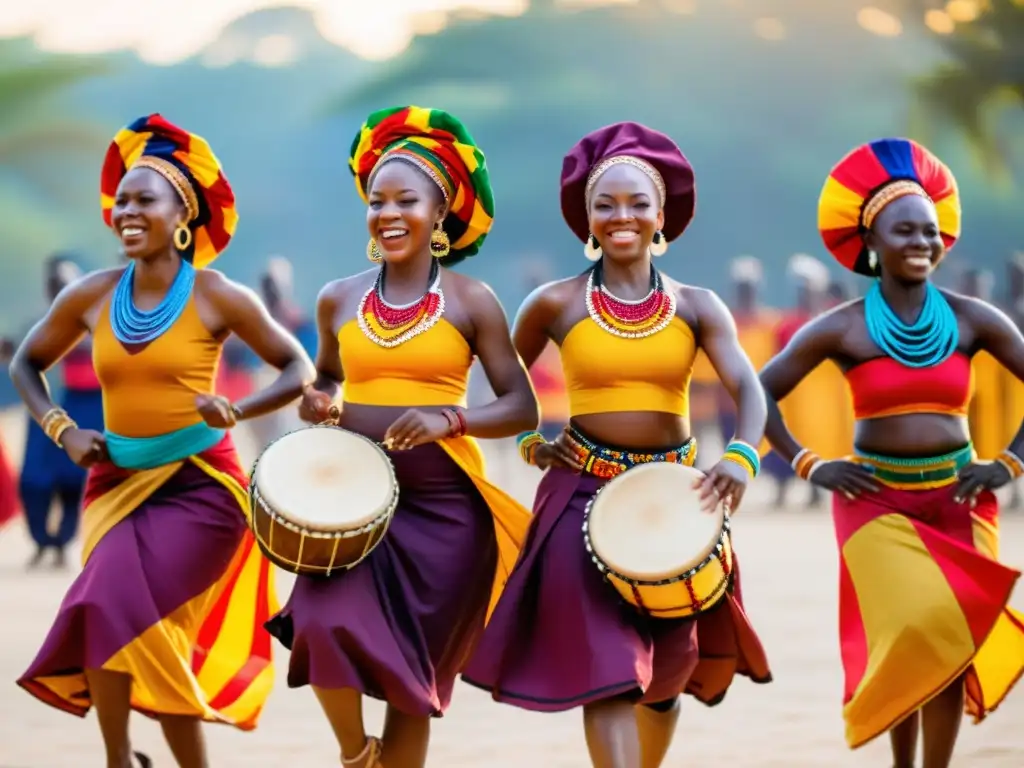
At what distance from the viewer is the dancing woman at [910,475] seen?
235 inches

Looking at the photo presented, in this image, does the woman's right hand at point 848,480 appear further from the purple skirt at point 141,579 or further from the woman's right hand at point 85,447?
the woman's right hand at point 85,447

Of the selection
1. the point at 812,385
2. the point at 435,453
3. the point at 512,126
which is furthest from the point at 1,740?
the point at 512,126

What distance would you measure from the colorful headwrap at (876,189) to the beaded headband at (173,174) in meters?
2.22

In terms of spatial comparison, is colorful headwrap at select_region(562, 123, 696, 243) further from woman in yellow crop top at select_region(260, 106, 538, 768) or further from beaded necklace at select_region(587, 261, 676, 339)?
woman in yellow crop top at select_region(260, 106, 538, 768)

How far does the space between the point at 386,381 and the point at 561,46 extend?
2149 inches

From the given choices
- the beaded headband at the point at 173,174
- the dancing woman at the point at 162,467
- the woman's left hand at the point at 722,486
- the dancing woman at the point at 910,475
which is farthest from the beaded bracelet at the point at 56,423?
the dancing woman at the point at 910,475

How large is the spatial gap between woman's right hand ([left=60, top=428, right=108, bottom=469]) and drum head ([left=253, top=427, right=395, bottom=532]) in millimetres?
916

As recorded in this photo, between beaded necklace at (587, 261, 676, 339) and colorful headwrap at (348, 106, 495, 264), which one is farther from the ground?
colorful headwrap at (348, 106, 495, 264)

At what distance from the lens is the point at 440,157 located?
5906mm

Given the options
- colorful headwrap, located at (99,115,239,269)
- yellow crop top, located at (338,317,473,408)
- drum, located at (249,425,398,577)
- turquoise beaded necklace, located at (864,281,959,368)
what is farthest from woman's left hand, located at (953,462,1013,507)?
colorful headwrap, located at (99,115,239,269)

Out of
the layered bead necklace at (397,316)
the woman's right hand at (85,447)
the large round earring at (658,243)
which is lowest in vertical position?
the woman's right hand at (85,447)

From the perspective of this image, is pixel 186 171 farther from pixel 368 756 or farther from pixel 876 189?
pixel 876 189

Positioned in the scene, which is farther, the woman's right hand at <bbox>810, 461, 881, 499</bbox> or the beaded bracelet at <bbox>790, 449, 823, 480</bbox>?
the beaded bracelet at <bbox>790, 449, 823, 480</bbox>

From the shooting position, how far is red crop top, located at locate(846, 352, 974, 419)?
616cm
